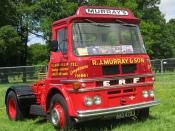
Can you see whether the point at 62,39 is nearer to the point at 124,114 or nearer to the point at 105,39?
the point at 105,39

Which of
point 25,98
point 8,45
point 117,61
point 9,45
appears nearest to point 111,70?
point 117,61

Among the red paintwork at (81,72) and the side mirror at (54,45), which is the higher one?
the side mirror at (54,45)

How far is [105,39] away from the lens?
1070cm

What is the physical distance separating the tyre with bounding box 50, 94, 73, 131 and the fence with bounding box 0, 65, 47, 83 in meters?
20.0

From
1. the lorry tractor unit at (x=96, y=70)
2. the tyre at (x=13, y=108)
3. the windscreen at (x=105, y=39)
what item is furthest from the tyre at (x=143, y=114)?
the tyre at (x=13, y=108)

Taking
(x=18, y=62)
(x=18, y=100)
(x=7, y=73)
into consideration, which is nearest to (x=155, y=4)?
(x=18, y=62)

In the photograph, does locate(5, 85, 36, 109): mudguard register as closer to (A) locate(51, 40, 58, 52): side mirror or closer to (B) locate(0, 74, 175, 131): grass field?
(B) locate(0, 74, 175, 131): grass field

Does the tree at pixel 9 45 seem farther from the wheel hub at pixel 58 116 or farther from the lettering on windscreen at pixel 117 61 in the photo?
the lettering on windscreen at pixel 117 61

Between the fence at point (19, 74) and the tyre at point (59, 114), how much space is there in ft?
65.5

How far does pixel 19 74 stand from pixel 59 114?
832 inches

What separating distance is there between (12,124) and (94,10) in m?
4.04

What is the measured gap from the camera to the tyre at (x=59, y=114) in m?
10.3

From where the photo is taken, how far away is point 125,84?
10.5 metres

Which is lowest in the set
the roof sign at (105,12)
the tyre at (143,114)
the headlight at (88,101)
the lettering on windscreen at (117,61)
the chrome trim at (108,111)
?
the tyre at (143,114)
